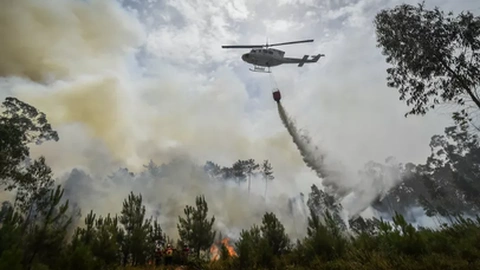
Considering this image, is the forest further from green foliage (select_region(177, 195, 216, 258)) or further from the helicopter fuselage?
the helicopter fuselage

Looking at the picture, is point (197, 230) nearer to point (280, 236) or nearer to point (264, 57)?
point (280, 236)

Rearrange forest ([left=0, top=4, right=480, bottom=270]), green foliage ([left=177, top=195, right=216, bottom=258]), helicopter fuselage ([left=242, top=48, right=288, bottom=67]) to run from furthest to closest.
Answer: helicopter fuselage ([left=242, top=48, right=288, bottom=67]), green foliage ([left=177, top=195, right=216, bottom=258]), forest ([left=0, top=4, right=480, bottom=270])

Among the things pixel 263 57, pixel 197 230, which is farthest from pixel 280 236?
pixel 263 57

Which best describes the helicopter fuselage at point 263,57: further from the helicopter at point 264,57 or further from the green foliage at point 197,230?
the green foliage at point 197,230

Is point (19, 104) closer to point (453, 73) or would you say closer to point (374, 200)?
point (453, 73)

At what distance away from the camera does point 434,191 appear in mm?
53906

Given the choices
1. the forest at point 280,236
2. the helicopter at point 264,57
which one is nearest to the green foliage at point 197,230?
the forest at point 280,236

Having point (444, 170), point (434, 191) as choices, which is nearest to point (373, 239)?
point (434, 191)

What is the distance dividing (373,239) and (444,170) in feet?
216

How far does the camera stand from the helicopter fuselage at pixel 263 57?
3084 centimetres

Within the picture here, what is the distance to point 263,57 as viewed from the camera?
1222 inches

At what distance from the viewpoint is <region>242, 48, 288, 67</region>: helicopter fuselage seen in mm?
30844

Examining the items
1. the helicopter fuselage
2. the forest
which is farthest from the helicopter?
the forest

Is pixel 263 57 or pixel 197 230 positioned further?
pixel 263 57
